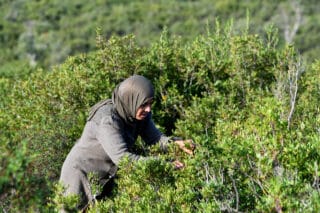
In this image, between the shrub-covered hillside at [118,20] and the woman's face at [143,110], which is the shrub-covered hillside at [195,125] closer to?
the woman's face at [143,110]

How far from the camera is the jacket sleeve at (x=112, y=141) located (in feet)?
15.1

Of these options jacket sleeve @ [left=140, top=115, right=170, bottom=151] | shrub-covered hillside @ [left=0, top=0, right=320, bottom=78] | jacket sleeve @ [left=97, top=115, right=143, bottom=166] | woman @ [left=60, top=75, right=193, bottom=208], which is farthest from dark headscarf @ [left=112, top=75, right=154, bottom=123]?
shrub-covered hillside @ [left=0, top=0, right=320, bottom=78]

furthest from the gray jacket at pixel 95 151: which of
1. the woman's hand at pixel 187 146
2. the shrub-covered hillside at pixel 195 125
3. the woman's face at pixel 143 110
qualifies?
the woman's hand at pixel 187 146

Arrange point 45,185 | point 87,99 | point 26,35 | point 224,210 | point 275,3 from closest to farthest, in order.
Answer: point 45,185 → point 224,210 → point 87,99 → point 26,35 → point 275,3

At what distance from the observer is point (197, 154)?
4094mm

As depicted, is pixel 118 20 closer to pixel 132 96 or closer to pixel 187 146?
pixel 132 96

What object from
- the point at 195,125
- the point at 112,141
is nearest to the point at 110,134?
the point at 112,141

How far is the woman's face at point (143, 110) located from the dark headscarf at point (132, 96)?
33 millimetres

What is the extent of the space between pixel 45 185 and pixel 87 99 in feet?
10.6

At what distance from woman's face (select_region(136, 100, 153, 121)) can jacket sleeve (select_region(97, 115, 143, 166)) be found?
0.77ft

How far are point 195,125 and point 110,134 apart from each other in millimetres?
1345

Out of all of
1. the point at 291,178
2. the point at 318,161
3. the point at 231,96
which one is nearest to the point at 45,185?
the point at 291,178

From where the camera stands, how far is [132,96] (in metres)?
4.79

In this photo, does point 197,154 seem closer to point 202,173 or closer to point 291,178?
point 202,173
